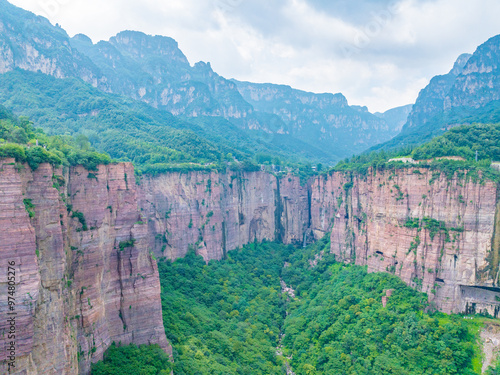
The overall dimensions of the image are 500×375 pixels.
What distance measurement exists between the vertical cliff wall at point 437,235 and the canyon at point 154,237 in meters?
0.11

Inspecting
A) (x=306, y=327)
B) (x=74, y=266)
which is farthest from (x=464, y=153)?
(x=74, y=266)

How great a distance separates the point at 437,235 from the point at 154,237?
35694 millimetres

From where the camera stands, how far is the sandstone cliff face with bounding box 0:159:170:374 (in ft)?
59.4

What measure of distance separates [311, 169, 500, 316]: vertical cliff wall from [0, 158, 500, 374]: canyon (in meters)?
0.11

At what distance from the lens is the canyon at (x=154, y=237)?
62.0 feet

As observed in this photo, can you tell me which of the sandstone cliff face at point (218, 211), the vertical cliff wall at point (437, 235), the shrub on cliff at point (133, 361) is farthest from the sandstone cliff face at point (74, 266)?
the vertical cliff wall at point (437, 235)

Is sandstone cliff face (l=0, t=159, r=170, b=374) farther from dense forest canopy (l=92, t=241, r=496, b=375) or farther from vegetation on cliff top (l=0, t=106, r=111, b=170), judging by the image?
dense forest canopy (l=92, t=241, r=496, b=375)

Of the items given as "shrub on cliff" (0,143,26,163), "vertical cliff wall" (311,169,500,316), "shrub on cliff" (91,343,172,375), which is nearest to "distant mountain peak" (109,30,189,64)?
"vertical cliff wall" (311,169,500,316)

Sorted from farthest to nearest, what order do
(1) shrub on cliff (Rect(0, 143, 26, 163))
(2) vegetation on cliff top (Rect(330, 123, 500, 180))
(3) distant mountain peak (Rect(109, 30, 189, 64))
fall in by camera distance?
1. (3) distant mountain peak (Rect(109, 30, 189, 64))
2. (2) vegetation on cliff top (Rect(330, 123, 500, 180))
3. (1) shrub on cliff (Rect(0, 143, 26, 163))

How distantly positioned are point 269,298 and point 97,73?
277ft

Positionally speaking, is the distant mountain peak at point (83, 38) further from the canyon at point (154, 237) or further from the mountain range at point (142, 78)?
the canyon at point (154, 237)

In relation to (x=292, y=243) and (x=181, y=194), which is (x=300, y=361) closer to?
(x=181, y=194)

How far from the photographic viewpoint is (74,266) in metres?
23.8

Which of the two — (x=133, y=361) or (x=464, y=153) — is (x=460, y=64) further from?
(x=133, y=361)
